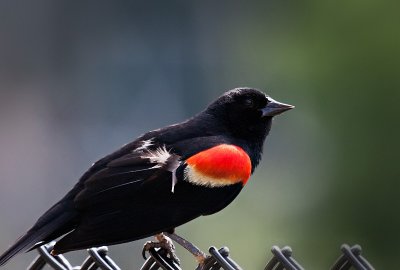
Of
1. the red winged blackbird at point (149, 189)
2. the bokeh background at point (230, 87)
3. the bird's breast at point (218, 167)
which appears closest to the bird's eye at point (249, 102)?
the red winged blackbird at point (149, 189)

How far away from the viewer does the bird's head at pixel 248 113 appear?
5.67 m

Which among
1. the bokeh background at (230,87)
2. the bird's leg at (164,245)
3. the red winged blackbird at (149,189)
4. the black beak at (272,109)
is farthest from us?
the bokeh background at (230,87)

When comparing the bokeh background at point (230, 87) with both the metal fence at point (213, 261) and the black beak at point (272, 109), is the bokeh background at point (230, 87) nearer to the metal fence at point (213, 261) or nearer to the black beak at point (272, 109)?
the black beak at point (272, 109)

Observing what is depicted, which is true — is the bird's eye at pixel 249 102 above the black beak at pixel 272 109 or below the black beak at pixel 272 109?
above

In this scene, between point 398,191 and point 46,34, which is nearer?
point 398,191

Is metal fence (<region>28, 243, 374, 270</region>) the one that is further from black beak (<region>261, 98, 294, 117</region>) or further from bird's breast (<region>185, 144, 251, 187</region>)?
black beak (<region>261, 98, 294, 117</region>)

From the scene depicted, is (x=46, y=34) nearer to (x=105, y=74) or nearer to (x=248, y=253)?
(x=105, y=74)

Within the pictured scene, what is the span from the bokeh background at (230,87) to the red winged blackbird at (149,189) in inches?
101

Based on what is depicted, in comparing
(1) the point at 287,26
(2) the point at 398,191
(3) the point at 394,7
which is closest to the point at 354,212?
(2) the point at 398,191

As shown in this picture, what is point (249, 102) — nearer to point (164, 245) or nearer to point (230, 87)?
point (164, 245)

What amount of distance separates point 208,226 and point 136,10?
6.06 meters

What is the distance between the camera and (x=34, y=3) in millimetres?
14633

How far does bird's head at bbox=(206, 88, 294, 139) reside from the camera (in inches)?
223

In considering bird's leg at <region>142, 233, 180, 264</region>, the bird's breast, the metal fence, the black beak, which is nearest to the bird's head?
the black beak
